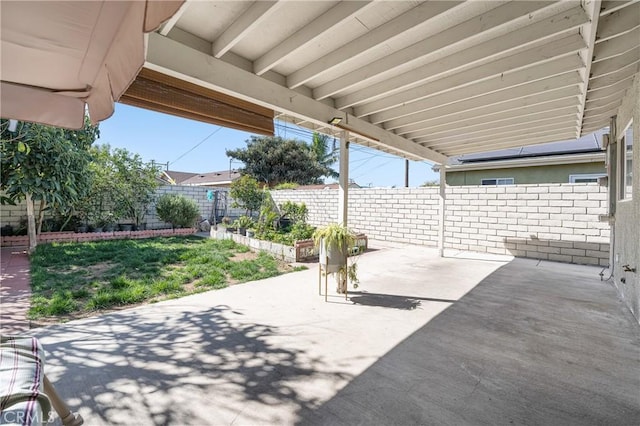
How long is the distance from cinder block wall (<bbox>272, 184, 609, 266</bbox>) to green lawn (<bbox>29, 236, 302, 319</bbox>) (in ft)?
14.2

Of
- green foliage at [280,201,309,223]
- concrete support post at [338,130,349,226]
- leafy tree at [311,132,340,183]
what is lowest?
green foliage at [280,201,309,223]

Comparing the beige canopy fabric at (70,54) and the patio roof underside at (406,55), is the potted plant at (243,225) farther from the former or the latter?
the beige canopy fabric at (70,54)

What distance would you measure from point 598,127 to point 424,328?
550cm

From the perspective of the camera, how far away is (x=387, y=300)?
405cm

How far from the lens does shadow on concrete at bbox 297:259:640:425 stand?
189cm

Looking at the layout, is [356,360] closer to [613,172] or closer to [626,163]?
[626,163]

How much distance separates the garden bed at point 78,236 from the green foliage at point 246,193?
2.63m

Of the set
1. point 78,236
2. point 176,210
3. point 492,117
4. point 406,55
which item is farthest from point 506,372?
point 176,210

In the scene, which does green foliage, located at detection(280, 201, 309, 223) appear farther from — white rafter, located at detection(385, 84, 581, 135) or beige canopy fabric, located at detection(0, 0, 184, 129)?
beige canopy fabric, located at detection(0, 0, 184, 129)

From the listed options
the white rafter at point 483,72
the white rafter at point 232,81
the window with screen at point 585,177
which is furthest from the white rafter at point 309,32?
the window with screen at point 585,177

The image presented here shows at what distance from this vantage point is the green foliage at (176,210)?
35.2 feet

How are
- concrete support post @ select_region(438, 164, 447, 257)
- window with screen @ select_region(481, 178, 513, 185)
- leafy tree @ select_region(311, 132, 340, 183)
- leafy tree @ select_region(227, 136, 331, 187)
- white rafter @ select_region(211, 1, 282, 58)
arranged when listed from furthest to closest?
1. leafy tree @ select_region(311, 132, 340, 183)
2. leafy tree @ select_region(227, 136, 331, 187)
3. window with screen @ select_region(481, 178, 513, 185)
4. concrete support post @ select_region(438, 164, 447, 257)
5. white rafter @ select_region(211, 1, 282, 58)

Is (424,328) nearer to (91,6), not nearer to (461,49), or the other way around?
(461,49)

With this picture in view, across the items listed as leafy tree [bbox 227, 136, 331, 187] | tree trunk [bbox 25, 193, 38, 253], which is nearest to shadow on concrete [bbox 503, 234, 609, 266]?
tree trunk [bbox 25, 193, 38, 253]
